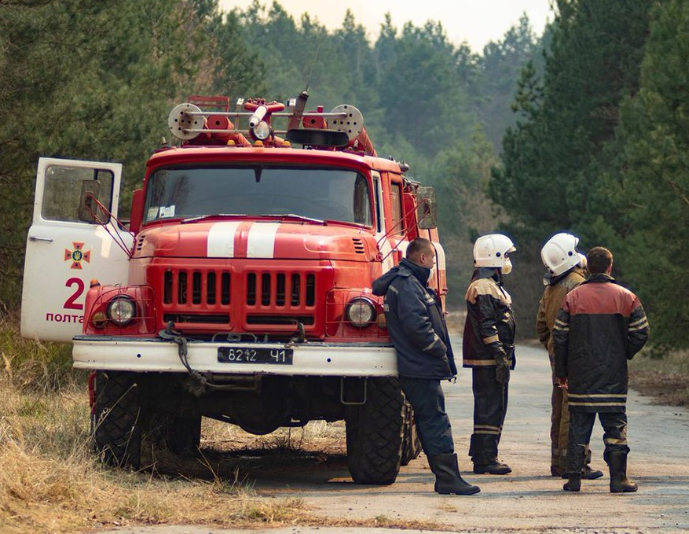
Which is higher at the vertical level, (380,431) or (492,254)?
(492,254)

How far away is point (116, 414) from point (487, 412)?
3.09 m

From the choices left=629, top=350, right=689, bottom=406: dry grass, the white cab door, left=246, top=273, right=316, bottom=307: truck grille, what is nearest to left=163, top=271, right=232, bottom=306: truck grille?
left=246, top=273, right=316, bottom=307: truck grille

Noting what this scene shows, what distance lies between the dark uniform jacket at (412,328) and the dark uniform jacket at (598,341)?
3.42 ft

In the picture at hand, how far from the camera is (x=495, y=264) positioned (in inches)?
468

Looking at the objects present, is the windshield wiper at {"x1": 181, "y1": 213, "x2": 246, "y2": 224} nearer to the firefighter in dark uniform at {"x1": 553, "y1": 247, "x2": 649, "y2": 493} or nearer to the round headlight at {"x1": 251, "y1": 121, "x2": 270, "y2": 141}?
the round headlight at {"x1": 251, "y1": 121, "x2": 270, "y2": 141}

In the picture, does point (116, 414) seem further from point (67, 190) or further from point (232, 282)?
point (67, 190)

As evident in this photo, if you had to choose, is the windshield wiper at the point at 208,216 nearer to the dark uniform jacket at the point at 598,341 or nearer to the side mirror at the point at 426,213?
the side mirror at the point at 426,213

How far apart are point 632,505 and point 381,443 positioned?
76.8 inches

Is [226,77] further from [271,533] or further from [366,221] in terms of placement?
[271,533]

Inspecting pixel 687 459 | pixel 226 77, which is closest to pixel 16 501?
pixel 687 459

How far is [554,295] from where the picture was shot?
1181 cm

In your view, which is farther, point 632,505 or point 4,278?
point 4,278

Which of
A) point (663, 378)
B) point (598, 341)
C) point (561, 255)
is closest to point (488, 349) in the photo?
point (561, 255)

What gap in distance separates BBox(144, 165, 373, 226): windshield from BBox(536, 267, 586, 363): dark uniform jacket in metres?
1.60
